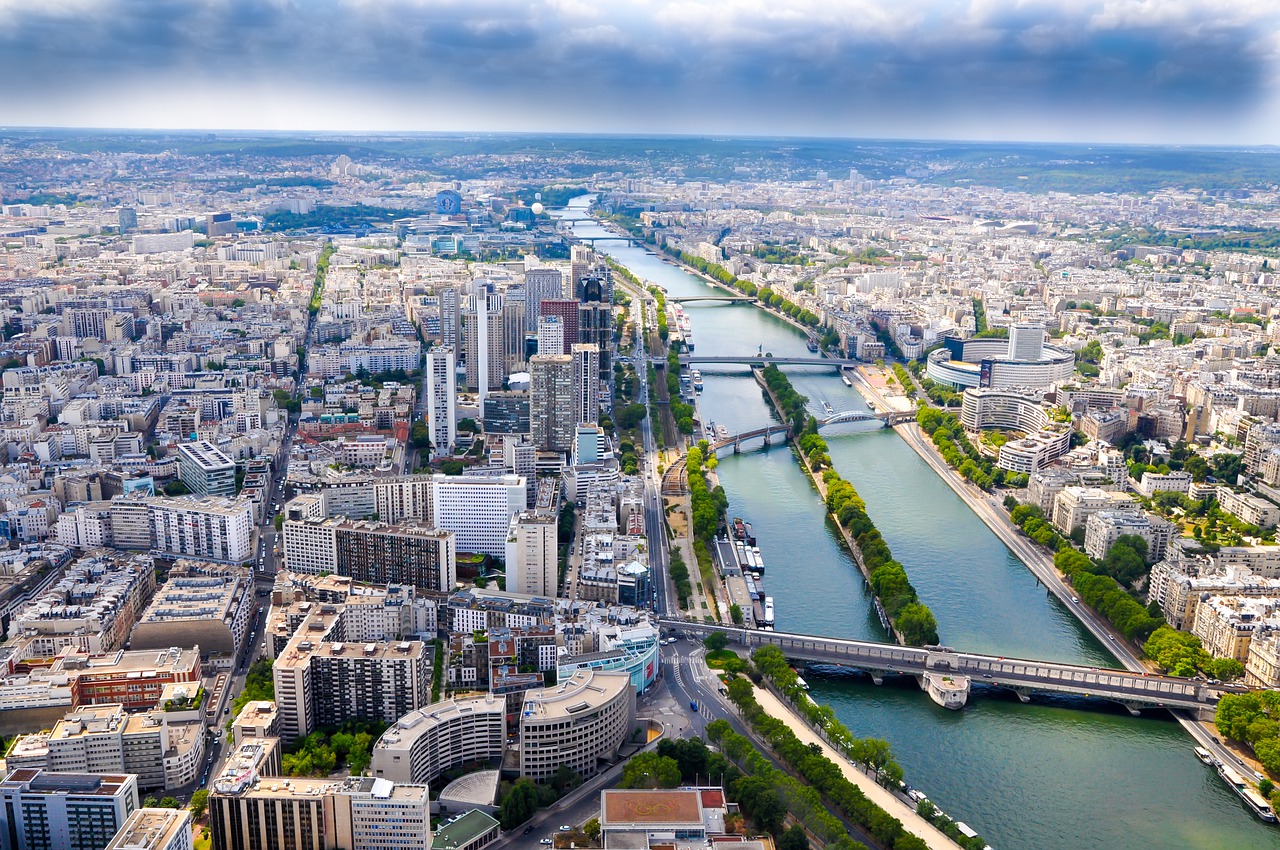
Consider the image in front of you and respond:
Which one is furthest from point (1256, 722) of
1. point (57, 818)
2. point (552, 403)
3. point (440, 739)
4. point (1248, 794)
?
point (552, 403)

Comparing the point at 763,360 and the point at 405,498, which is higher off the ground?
the point at 405,498

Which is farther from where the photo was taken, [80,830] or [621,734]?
[621,734]

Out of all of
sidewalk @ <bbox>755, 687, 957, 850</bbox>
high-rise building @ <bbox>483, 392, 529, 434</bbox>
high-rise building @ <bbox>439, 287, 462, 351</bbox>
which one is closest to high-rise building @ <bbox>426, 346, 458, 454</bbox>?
high-rise building @ <bbox>483, 392, 529, 434</bbox>

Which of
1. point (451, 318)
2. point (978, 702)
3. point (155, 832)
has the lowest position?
point (978, 702)

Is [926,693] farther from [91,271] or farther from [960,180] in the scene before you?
[960,180]

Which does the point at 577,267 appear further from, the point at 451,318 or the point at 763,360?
the point at 451,318

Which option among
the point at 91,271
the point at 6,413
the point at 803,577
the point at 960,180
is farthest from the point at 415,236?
the point at 960,180

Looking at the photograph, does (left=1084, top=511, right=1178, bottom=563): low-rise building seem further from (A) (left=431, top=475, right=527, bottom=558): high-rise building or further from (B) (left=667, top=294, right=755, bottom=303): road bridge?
(B) (left=667, top=294, right=755, bottom=303): road bridge
